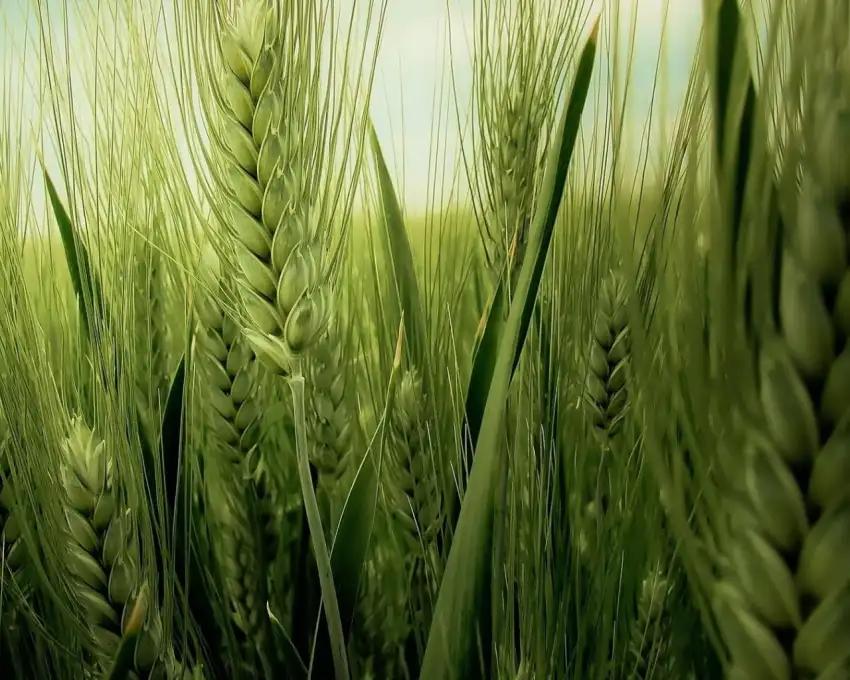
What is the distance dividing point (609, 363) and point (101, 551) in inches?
14.6

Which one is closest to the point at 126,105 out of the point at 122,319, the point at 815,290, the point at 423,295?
the point at 122,319

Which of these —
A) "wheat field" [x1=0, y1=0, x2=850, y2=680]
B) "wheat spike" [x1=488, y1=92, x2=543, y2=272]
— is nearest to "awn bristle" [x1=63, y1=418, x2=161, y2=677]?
"wheat field" [x1=0, y1=0, x2=850, y2=680]

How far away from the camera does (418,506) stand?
0.49 metres

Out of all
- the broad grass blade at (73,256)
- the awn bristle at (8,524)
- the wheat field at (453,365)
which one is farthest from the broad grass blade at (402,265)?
the awn bristle at (8,524)

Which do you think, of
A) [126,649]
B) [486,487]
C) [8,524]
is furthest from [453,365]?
[8,524]

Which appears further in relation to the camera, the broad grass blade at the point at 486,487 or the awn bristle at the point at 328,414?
the awn bristle at the point at 328,414

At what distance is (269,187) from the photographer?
15.1 inches

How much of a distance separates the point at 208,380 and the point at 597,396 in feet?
1.03

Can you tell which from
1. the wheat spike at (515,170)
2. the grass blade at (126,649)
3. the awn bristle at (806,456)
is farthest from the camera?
the wheat spike at (515,170)

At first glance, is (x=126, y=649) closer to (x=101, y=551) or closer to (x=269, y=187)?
(x=101, y=551)

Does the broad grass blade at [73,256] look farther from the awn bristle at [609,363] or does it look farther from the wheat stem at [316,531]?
the awn bristle at [609,363]

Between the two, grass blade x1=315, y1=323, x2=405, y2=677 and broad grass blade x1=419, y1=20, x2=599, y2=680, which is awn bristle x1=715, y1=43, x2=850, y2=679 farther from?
grass blade x1=315, y1=323, x2=405, y2=677

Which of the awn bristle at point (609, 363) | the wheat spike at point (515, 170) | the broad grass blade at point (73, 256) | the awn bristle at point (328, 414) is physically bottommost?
the awn bristle at point (328, 414)

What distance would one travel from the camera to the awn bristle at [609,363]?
430mm
